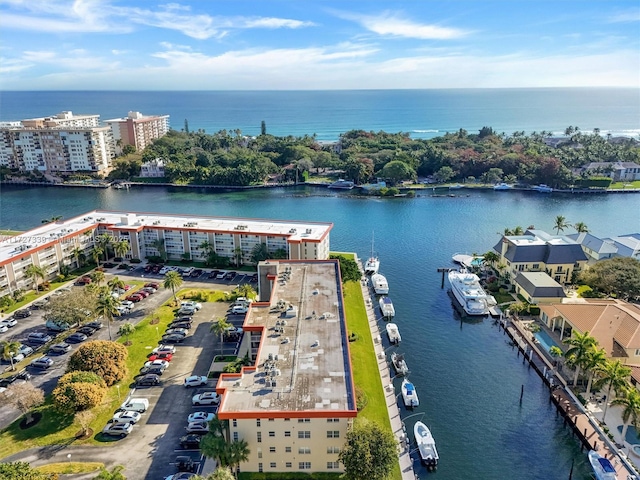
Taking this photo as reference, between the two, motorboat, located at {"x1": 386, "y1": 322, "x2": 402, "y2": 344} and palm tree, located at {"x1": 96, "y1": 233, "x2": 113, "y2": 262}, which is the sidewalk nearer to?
motorboat, located at {"x1": 386, "y1": 322, "x2": 402, "y2": 344}

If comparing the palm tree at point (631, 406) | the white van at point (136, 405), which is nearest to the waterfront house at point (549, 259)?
the palm tree at point (631, 406)

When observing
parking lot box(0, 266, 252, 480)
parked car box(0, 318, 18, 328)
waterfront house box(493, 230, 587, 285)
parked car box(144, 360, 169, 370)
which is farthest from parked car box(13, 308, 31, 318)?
waterfront house box(493, 230, 587, 285)

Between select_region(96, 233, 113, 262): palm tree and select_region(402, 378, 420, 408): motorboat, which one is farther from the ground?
select_region(96, 233, 113, 262): palm tree

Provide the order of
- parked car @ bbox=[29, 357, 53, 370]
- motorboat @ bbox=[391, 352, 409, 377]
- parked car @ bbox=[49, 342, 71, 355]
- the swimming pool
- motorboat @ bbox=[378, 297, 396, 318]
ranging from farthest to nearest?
motorboat @ bbox=[378, 297, 396, 318] < the swimming pool < parked car @ bbox=[49, 342, 71, 355] < motorboat @ bbox=[391, 352, 409, 377] < parked car @ bbox=[29, 357, 53, 370]

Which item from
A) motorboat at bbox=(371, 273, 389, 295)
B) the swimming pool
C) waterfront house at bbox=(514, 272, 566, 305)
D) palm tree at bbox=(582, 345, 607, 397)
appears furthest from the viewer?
motorboat at bbox=(371, 273, 389, 295)

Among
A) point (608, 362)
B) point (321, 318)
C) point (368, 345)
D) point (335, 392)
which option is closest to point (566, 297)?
point (608, 362)

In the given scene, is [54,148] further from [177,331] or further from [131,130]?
[177,331]

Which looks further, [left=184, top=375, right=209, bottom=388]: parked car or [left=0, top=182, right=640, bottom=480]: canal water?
[left=184, top=375, right=209, bottom=388]: parked car
